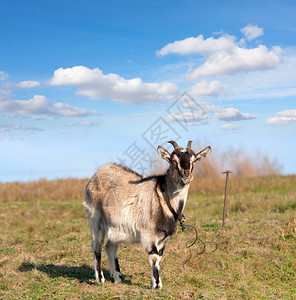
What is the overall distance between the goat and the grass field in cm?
67

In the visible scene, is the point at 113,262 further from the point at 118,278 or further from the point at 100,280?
the point at 100,280

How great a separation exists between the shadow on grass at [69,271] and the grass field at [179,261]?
2cm

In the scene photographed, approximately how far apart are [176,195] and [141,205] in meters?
0.76

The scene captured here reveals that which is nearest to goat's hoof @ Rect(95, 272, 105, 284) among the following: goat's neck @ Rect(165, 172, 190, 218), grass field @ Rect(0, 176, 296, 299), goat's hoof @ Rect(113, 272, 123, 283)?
grass field @ Rect(0, 176, 296, 299)

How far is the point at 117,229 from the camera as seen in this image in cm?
722

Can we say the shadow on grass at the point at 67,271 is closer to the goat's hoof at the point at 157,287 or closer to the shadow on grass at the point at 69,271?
the shadow on grass at the point at 69,271

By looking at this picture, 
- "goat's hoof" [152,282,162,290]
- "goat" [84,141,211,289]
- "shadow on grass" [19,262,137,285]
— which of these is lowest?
"shadow on grass" [19,262,137,285]

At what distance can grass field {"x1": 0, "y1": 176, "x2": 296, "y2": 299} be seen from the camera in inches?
286

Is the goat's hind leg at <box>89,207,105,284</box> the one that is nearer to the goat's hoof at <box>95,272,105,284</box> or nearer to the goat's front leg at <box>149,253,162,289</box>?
the goat's hoof at <box>95,272,105,284</box>

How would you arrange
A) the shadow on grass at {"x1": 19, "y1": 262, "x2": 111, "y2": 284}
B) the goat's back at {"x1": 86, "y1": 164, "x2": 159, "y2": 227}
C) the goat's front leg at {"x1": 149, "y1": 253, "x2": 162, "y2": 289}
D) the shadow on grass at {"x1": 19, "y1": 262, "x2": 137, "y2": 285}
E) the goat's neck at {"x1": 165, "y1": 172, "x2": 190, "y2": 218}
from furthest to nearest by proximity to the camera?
the shadow on grass at {"x1": 19, "y1": 262, "x2": 111, "y2": 284}
the shadow on grass at {"x1": 19, "y1": 262, "x2": 137, "y2": 285}
the goat's back at {"x1": 86, "y1": 164, "x2": 159, "y2": 227}
the goat's neck at {"x1": 165, "y1": 172, "x2": 190, "y2": 218}
the goat's front leg at {"x1": 149, "y1": 253, "x2": 162, "y2": 289}

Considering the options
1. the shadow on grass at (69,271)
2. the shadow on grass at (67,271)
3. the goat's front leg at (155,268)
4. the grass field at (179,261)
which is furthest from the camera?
the shadow on grass at (67,271)

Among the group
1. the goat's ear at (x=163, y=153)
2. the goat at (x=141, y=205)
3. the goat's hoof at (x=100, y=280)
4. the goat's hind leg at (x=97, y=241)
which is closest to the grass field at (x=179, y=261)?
the goat's hoof at (x=100, y=280)

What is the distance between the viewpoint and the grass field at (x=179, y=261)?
7258mm

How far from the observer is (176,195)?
22.7 ft
